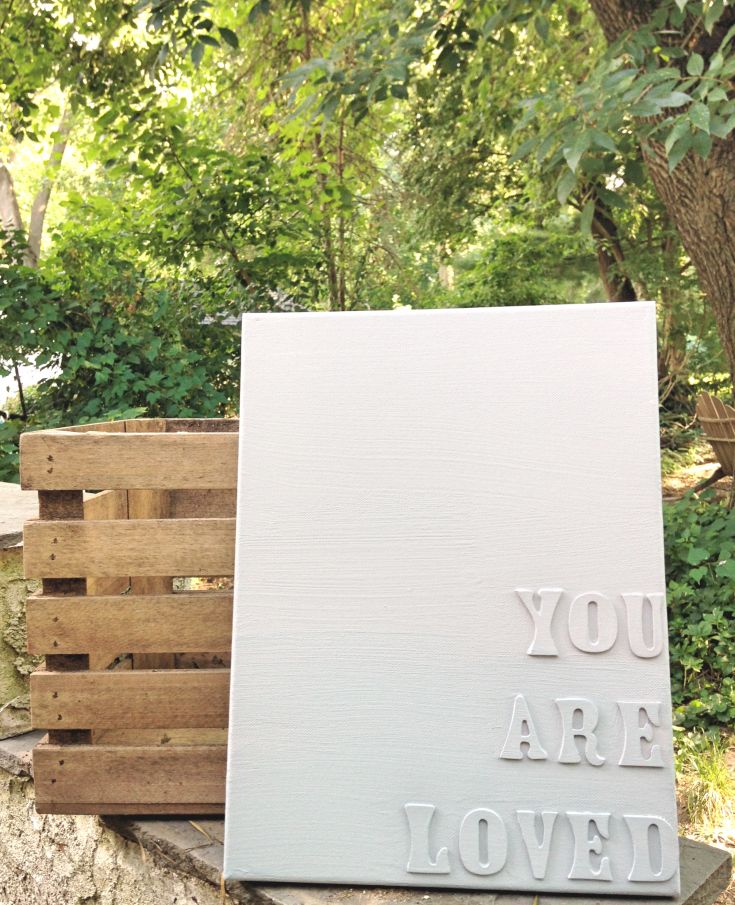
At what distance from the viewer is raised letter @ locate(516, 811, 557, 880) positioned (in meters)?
1.57

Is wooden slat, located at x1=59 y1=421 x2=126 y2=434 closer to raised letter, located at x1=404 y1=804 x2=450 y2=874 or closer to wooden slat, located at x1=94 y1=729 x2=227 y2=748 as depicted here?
wooden slat, located at x1=94 y1=729 x2=227 y2=748

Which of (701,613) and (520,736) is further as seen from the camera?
(701,613)

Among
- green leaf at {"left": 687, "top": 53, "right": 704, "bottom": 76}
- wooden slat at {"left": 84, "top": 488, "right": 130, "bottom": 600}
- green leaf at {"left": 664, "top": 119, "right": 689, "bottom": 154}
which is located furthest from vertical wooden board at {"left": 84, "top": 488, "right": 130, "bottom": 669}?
green leaf at {"left": 687, "top": 53, "right": 704, "bottom": 76}

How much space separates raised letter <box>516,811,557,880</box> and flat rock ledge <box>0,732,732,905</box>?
6cm

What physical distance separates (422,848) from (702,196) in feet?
10.4

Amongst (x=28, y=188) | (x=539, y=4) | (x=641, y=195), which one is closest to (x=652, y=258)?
(x=641, y=195)

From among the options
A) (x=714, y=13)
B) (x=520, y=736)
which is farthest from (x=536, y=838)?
(x=714, y=13)

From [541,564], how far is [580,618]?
113mm

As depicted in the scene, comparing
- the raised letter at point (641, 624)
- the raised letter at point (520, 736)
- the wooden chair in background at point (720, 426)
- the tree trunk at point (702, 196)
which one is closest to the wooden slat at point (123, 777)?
the raised letter at point (520, 736)

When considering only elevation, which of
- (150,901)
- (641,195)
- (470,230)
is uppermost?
(470,230)

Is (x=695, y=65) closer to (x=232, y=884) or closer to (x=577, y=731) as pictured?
(x=577, y=731)

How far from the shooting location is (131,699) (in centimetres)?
188

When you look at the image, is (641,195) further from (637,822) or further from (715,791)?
(637,822)

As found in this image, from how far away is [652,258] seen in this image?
7.91 m
